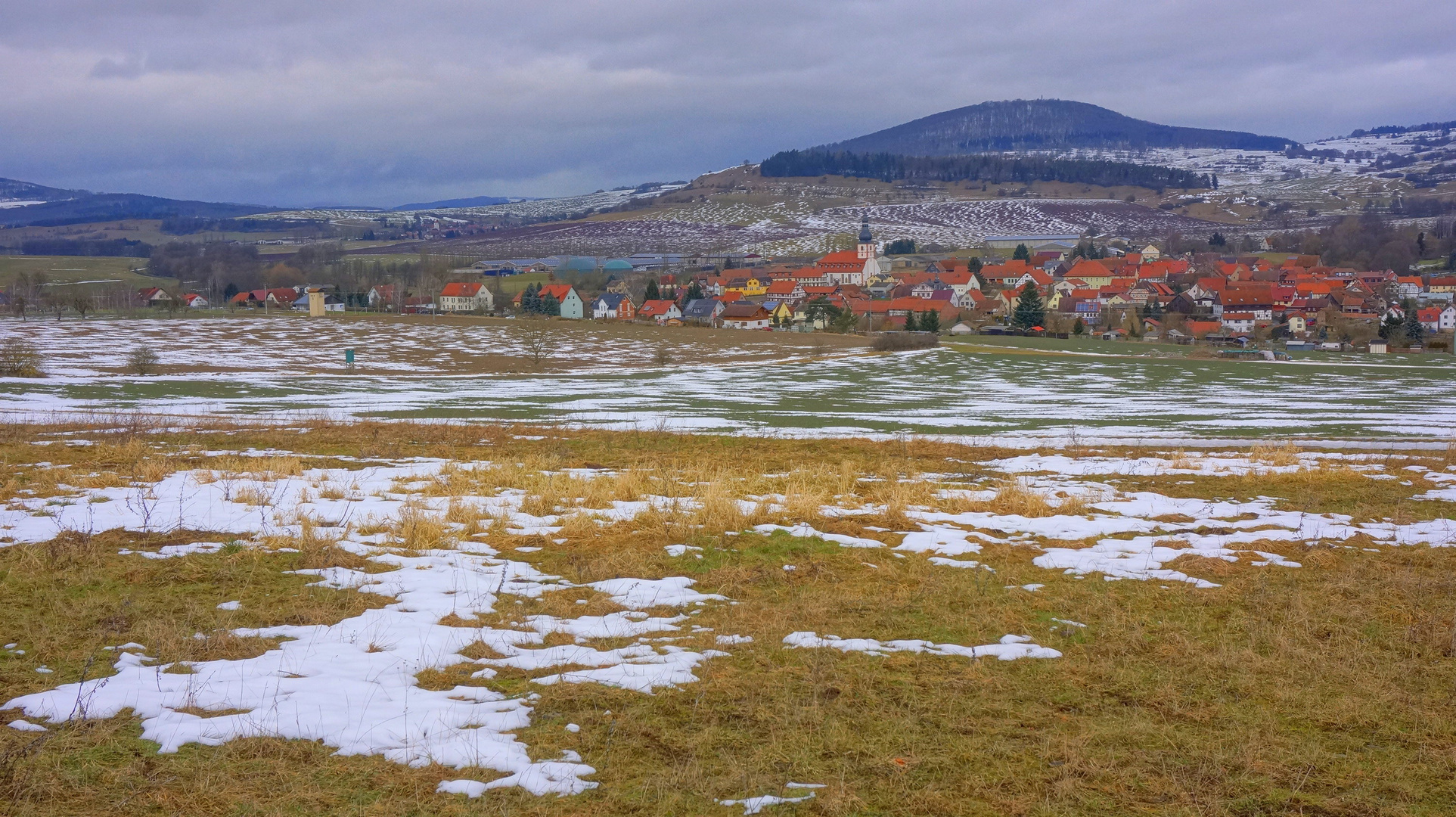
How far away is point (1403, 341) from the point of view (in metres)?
99.1

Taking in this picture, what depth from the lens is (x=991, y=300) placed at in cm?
15588

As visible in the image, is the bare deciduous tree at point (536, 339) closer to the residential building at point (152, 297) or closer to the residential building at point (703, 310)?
the residential building at point (703, 310)

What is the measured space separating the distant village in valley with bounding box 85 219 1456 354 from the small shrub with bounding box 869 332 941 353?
1509 cm

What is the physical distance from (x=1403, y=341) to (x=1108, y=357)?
130ft

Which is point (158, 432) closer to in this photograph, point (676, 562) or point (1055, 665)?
point (676, 562)

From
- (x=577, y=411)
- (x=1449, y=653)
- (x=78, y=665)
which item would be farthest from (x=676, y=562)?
(x=577, y=411)

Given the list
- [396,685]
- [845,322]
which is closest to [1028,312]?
[845,322]

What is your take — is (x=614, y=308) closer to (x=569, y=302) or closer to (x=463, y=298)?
(x=569, y=302)

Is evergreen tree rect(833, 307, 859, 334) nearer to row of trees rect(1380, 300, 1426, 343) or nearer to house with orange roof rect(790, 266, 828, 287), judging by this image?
row of trees rect(1380, 300, 1426, 343)

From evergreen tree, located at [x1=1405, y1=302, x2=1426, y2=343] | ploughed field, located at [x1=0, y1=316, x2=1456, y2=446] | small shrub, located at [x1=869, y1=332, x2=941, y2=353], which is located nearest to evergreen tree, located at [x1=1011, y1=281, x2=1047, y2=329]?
ploughed field, located at [x1=0, y1=316, x2=1456, y2=446]

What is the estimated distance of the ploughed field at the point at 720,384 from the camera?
32719 mm

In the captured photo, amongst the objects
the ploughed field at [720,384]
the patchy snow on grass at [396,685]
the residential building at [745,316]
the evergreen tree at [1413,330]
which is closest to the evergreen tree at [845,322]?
the ploughed field at [720,384]

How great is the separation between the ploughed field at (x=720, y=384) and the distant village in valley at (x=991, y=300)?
20608 millimetres

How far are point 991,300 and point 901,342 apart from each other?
70749 millimetres
